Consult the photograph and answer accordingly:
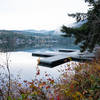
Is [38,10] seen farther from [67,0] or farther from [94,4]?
[94,4]

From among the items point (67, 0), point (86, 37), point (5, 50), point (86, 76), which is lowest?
point (86, 76)

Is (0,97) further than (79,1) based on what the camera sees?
No

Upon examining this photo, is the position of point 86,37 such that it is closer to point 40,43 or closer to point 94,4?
point 94,4

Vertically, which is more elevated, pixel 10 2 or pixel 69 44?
pixel 10 2

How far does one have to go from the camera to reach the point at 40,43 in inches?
637

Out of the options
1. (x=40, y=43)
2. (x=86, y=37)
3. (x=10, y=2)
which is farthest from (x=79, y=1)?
(x=40, y=43)

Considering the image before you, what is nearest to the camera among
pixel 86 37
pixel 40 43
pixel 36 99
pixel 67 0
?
pixel 36 99

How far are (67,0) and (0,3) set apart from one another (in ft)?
9.86

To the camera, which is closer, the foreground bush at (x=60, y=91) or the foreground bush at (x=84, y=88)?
the foreground bush at (x=60, y=91)

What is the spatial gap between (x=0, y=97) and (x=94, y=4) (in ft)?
Answer: 15.5

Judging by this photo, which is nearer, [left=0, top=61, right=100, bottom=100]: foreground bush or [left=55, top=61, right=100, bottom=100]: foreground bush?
[left=0, top=61, right=100, bottom=100]: foreground bush

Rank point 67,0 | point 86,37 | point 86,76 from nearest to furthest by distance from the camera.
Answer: point 86,76 < point 86,37 < point 67,0

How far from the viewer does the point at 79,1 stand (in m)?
5.72

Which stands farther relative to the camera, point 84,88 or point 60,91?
point 84,88
